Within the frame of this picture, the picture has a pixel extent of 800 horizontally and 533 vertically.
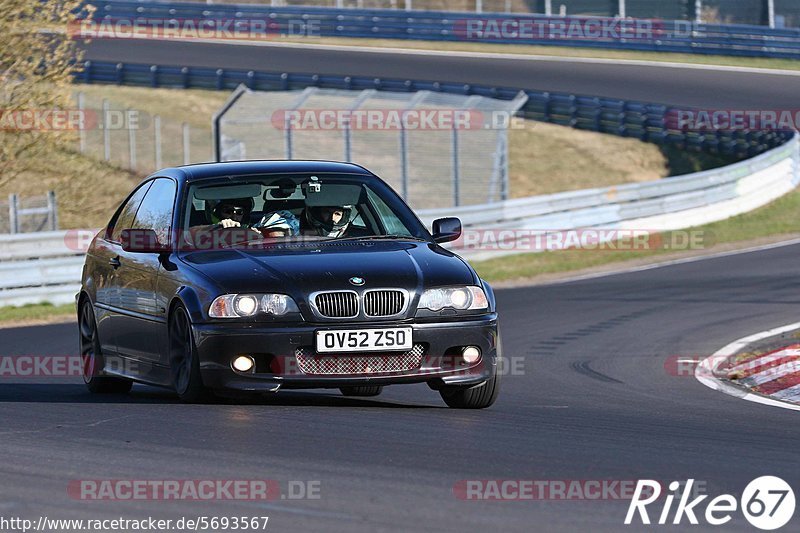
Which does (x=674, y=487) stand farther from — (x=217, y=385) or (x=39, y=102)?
(x=39, y=102)

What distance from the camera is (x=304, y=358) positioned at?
26.6 feet

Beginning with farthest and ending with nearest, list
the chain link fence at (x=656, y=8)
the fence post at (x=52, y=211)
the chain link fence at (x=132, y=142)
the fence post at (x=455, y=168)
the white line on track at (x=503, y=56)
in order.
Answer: the chain link fence at (x=656, y=8)
the white line on track at (x=503, y=56)
the chain link fence at (x=132, y=142)
the fence post at (x=455, y=168)
the fence post at (x=52, y=211)

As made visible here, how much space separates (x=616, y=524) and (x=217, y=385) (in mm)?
3419

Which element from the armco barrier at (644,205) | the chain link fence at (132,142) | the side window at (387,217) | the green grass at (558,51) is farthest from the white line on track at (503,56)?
the side window at (387,217)

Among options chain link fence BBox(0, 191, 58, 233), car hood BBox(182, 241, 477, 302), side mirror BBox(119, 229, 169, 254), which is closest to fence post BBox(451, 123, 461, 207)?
chain link fence BBox(0, 191, 58, 233)

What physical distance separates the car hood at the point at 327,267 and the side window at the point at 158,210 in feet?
1.65

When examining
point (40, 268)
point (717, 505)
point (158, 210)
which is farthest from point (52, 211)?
point (717, 505)

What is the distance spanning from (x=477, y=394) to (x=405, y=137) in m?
18.2

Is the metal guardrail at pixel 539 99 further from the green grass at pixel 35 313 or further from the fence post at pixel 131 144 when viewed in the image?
the green grass at pixel 35 313

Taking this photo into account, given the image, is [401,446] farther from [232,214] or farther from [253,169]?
[253,169]

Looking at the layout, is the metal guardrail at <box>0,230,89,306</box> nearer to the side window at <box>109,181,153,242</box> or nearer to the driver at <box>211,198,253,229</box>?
the side window at <box>109,181,153,242</box>

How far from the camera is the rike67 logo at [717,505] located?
214 inches

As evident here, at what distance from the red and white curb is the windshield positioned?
268 centimetres

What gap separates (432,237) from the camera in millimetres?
9445
